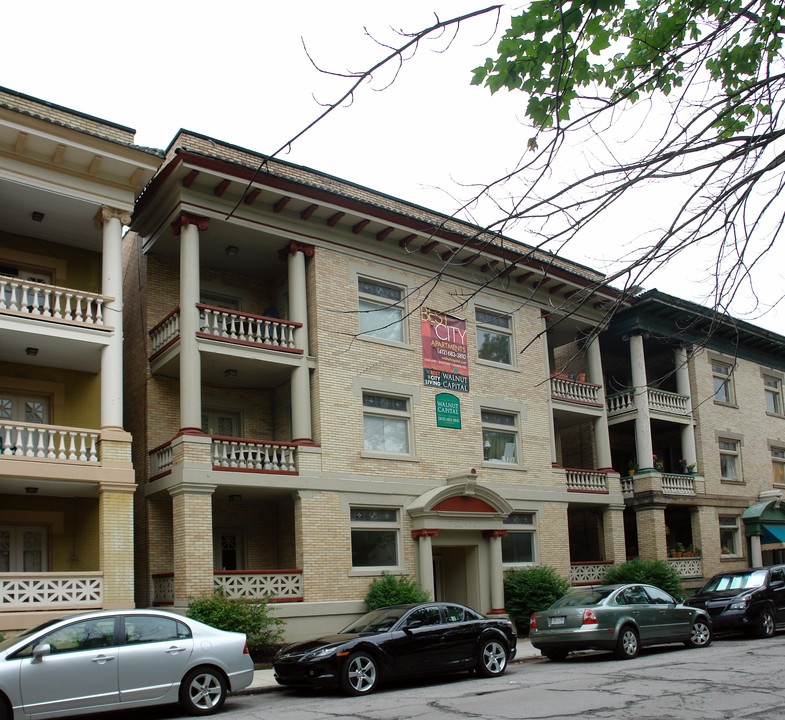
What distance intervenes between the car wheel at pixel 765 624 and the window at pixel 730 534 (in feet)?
41.3

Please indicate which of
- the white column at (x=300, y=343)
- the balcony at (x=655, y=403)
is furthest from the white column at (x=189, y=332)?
the balcony at (x=655, y=403)

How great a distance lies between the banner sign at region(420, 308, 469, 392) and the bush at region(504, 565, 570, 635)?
5497 mm

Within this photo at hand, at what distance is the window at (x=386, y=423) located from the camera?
74.6 ft

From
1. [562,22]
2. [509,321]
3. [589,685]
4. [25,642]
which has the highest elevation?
[509,321]

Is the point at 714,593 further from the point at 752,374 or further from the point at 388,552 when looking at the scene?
the point at 752,374

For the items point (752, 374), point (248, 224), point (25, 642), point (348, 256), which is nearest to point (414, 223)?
point (348, 256)

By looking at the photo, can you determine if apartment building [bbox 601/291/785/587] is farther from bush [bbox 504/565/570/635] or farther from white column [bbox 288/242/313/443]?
white column [bbox 288/242/313/443]

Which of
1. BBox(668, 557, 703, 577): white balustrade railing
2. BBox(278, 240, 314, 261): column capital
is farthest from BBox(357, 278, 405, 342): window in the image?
BBox(668, 557, 703, 577): white balustrade railing

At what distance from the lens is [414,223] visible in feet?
77.1

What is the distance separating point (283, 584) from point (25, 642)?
30.3 ft

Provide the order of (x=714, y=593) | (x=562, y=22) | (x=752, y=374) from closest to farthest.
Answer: (x=562, y=22) < (x=714, y=593) < (x=752, y=374)

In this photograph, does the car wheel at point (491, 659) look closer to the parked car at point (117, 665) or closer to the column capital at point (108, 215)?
the parked car at point (117, 665)

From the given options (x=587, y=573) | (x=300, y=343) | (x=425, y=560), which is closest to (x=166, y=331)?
(x=300, y=343)

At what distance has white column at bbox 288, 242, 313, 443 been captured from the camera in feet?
70.0
